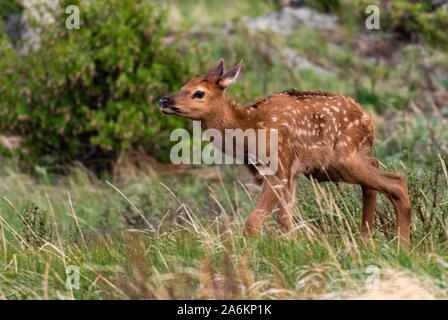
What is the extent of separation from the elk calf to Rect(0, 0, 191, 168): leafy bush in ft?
14.7

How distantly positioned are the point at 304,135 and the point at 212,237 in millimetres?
1140

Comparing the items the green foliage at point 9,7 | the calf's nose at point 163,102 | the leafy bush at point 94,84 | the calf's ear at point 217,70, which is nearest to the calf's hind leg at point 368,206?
the calf's ear at point 217,70

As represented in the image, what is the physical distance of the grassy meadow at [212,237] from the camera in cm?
535

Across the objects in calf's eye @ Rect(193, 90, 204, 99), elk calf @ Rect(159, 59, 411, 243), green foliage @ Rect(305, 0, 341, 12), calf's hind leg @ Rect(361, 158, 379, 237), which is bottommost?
calf's hind leg @ Rect(361, 158, 379, 237)

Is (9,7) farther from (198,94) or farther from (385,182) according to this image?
(385,182)

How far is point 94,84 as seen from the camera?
11781 millimetres

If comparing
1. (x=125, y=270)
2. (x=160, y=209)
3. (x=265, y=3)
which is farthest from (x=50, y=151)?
(x=265, y=3)

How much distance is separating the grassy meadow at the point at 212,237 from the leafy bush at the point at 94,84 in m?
0.38

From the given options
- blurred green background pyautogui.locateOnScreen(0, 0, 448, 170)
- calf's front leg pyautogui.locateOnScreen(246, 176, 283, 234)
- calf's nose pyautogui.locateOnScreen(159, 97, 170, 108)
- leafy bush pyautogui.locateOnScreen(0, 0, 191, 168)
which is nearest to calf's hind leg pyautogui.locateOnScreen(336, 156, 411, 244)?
calf's front leg pyautogui.locateOnScreen(246, 176, 283, 234)

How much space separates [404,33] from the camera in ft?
54.7

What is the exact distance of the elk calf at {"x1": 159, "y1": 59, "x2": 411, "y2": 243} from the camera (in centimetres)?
658

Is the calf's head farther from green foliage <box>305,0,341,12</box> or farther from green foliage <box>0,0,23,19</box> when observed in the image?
green foliage <box>305,0,341,12</box>

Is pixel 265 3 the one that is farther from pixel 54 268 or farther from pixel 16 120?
→ pixel 54 268

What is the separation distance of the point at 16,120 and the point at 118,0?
7.20ft
